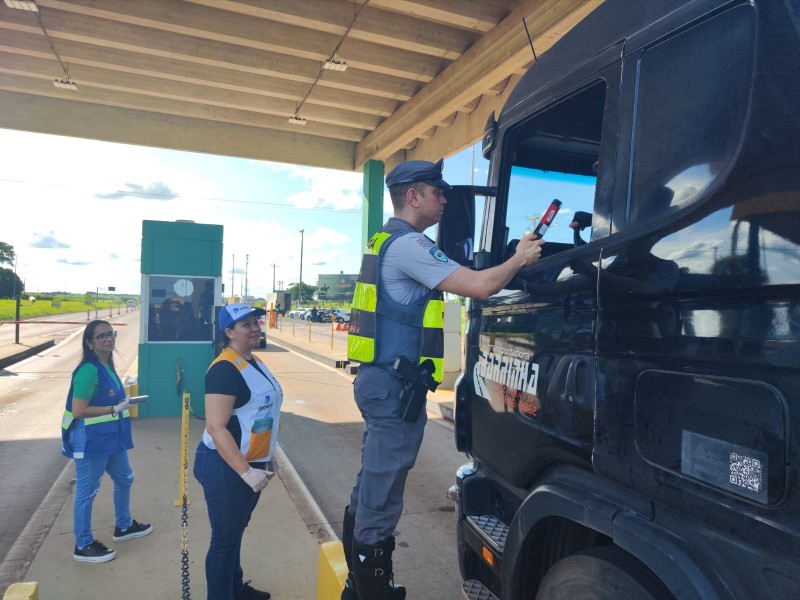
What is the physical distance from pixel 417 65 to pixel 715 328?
8.51 m

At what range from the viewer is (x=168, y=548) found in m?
3.89

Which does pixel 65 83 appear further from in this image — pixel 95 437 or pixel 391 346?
pixel 391 346

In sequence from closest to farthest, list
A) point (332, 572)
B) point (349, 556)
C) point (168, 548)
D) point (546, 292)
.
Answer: point (546, 292)
point (349, 556)
point (332, 572)
point (168, 548)

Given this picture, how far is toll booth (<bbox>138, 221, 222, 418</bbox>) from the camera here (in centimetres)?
775

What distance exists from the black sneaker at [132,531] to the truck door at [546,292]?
9.45 ft

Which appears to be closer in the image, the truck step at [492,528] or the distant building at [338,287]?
the truck step at [492,528]

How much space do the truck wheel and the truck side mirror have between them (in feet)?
4.38

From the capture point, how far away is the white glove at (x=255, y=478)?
2.72 m

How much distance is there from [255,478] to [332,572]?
655 mm

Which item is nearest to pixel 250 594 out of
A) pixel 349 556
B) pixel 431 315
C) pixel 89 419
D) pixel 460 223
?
pixel 349 556

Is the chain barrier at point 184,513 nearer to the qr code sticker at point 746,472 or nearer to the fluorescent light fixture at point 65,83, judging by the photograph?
the qr code sticker at point 746,472

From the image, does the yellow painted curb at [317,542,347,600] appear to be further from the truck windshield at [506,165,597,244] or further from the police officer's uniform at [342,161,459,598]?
the truck windshield at [506,165,597,244]

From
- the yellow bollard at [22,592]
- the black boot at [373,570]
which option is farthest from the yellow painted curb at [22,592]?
the black boot at [373,570]

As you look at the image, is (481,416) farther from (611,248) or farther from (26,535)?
(26,535)
